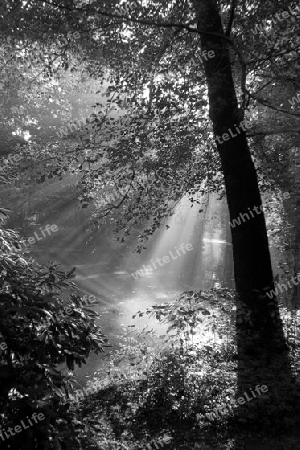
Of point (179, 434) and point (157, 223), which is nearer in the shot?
point (179, 434)

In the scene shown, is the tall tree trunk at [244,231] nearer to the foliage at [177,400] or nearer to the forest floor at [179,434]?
the foliage at [177,400]

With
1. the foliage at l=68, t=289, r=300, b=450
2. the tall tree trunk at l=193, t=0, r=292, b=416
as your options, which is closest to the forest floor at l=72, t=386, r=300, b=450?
the foliage at l=68, t=289, r=300, b=450

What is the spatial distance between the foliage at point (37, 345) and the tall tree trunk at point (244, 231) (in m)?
3.81

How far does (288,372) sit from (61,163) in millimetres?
6149

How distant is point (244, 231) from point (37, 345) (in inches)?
199

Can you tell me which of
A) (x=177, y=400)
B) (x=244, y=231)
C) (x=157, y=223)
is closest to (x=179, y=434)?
(x=177, y=400)

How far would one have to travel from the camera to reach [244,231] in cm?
726

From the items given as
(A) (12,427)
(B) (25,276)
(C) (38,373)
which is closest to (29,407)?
(A) (12,427)

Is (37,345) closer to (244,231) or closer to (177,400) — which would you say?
(177,400)

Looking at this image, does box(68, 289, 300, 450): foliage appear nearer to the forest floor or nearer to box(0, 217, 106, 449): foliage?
the forest floor

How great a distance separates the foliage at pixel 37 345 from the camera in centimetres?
263

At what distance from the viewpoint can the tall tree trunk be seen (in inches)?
268

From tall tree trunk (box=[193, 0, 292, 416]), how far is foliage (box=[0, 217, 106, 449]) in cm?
381

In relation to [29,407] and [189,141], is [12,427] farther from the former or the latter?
[189,141]
